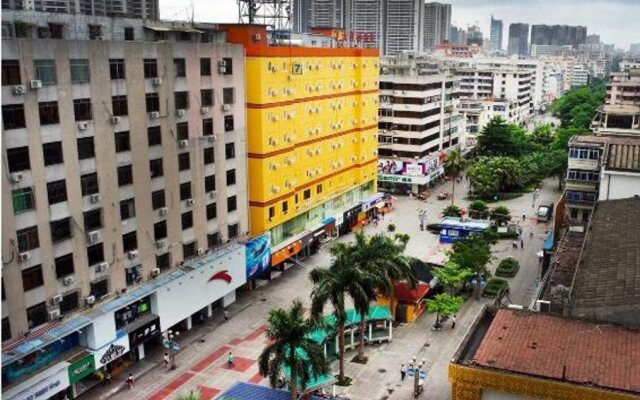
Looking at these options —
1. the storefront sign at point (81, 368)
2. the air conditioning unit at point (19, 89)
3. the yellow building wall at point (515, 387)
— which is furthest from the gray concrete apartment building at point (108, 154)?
the yellow building wall at point (515, 387)

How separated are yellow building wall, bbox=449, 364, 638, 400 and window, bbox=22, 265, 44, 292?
23598 mm

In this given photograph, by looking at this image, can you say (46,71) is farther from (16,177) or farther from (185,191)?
(185,191)

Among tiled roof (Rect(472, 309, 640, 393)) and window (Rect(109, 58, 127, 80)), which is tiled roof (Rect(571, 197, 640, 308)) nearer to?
tiled roof (Rect(472, 309, 640, 393))

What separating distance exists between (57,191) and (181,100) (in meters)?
12.1

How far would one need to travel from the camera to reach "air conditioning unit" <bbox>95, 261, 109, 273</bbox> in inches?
1515

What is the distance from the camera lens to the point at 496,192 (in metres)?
91.5

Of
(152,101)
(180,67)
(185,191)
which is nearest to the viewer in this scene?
(152,101)

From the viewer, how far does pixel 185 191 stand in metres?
45.6

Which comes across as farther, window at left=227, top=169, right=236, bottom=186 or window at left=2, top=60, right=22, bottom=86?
window at left=227, top=169, right=236, bottom=186

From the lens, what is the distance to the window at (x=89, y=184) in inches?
1463

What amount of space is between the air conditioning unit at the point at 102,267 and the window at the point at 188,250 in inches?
300

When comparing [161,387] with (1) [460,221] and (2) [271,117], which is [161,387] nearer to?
(2) [271,117]

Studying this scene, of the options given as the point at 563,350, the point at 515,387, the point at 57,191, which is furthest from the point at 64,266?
the point at 563,350

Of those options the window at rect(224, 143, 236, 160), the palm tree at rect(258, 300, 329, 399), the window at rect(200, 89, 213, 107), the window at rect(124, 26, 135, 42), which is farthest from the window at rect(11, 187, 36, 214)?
the window at rect(224, 143, 236, 160)
